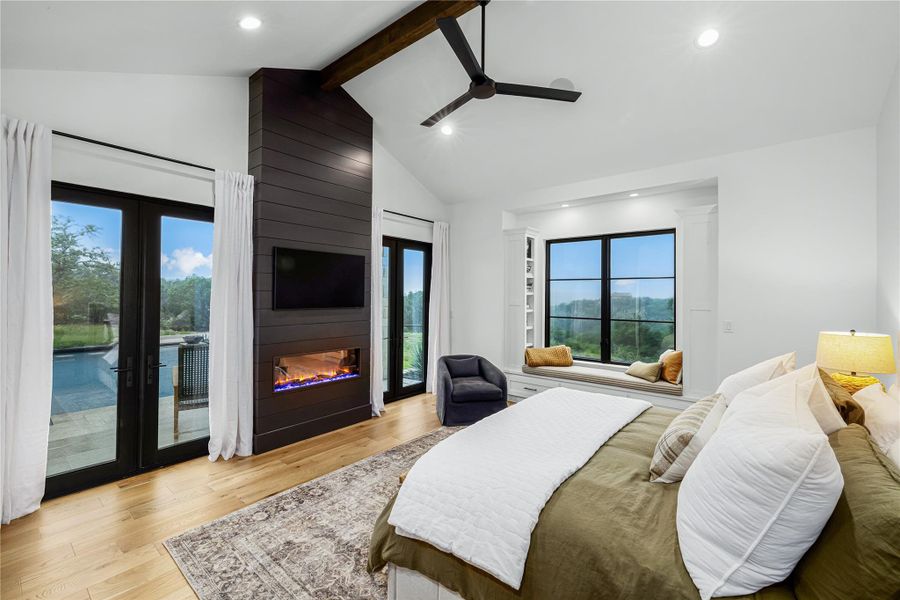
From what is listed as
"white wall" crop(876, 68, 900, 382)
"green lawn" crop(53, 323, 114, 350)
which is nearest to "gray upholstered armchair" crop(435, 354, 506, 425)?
"green lawn" crop(53, 323, 114, 350)

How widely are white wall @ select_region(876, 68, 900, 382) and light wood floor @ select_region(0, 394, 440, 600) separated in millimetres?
3825

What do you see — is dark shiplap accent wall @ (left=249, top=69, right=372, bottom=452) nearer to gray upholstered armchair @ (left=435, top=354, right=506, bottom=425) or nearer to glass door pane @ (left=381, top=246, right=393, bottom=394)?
glass door pane @ (left=381, top=246, right=393, bottom=394)

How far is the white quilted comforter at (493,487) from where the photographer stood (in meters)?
1.46

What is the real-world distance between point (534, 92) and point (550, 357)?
10.6 feet

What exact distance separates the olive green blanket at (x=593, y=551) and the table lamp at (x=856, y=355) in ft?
5.90

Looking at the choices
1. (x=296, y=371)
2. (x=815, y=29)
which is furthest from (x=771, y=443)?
(x=296, y=371)

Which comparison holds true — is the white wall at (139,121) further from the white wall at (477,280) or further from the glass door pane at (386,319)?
the white wall at (477,280)

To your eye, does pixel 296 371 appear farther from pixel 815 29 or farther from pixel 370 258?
pixel 815 29

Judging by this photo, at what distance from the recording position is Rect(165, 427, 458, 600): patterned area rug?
1.91 meters

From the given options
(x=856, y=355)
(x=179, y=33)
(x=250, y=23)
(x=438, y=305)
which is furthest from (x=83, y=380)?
(x=856, y=355)

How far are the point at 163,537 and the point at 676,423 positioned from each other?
9.33 ft

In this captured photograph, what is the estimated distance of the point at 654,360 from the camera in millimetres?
4711

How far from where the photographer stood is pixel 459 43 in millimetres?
2391

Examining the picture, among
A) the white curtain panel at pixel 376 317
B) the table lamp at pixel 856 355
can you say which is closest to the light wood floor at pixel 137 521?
the white curtain panel at pixel 376 317
